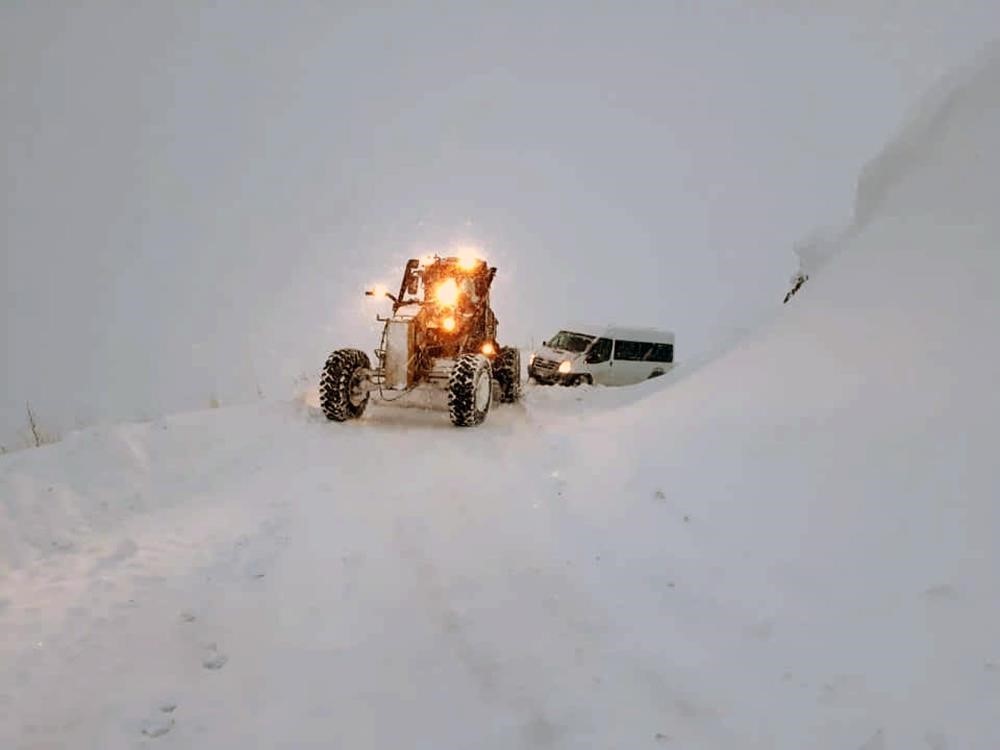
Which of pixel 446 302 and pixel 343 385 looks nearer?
pixel 343 385

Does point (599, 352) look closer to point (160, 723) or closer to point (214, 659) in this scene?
point (214, 659)

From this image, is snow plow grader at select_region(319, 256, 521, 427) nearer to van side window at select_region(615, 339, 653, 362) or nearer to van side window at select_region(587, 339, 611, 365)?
van side window at select_region(587, 339, 611, 365)

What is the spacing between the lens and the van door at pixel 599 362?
16.4 meters

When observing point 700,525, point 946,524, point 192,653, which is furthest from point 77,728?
point 946,524

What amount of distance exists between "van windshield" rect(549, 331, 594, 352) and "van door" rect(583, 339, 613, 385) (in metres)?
0.27

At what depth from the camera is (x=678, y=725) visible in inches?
111

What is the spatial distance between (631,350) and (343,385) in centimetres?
970

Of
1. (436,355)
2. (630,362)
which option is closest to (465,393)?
(436,355)

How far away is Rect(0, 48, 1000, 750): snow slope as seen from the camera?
286cm

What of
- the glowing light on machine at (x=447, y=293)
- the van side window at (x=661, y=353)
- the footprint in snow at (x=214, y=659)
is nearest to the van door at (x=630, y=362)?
the van side window at (x=661, y=353)

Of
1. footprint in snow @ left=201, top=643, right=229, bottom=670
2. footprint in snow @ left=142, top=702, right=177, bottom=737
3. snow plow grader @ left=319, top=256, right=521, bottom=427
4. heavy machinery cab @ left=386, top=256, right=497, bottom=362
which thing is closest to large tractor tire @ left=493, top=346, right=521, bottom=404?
snow plow grader @ left=319, top=256, right=521, bottom=427

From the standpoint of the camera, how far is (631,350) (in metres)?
17.4

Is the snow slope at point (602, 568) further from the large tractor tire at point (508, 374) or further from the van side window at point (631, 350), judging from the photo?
the van side window at point (631, 350)

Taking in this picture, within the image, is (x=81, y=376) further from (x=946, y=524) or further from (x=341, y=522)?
(x=946, y=524)
